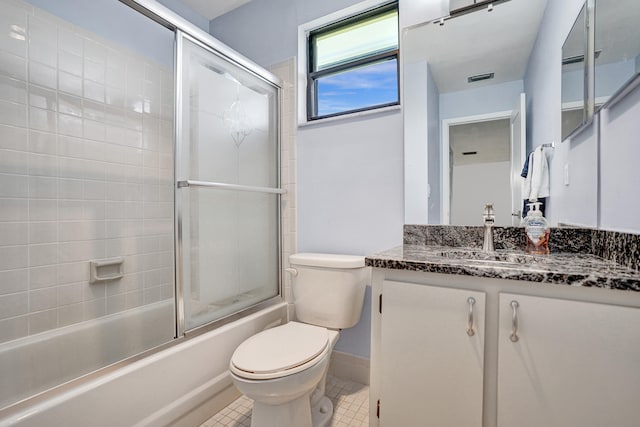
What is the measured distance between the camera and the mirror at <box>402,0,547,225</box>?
141cm

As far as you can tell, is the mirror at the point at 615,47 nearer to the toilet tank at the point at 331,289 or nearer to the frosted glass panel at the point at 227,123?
the toilet tank at the point at 331,289

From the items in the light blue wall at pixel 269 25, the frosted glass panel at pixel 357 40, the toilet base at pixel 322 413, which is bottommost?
the toilet base at pixel 322 413

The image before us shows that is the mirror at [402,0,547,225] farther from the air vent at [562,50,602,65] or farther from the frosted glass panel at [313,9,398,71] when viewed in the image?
the frosted glass panel at [313,9,398,71]

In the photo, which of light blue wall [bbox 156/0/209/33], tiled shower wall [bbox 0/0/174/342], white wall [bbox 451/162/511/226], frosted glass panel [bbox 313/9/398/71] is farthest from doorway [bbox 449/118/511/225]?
light blue wall [bbox 156/0/209/33]

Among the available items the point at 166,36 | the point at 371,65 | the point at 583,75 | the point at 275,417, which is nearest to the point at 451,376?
the point at 275,417

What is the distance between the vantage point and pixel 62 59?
161cm

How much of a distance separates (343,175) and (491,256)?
970 millimetres

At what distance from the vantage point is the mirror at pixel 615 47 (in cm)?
84

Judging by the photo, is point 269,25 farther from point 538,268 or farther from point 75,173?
point 538,268

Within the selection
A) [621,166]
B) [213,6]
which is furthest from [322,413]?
[213,6]

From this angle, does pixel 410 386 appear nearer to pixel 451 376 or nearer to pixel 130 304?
pixel 451 376

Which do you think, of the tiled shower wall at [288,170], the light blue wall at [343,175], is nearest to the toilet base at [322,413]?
the light blue wall at [343,175]

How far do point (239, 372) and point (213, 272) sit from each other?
65cm

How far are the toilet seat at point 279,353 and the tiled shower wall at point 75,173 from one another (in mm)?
757
